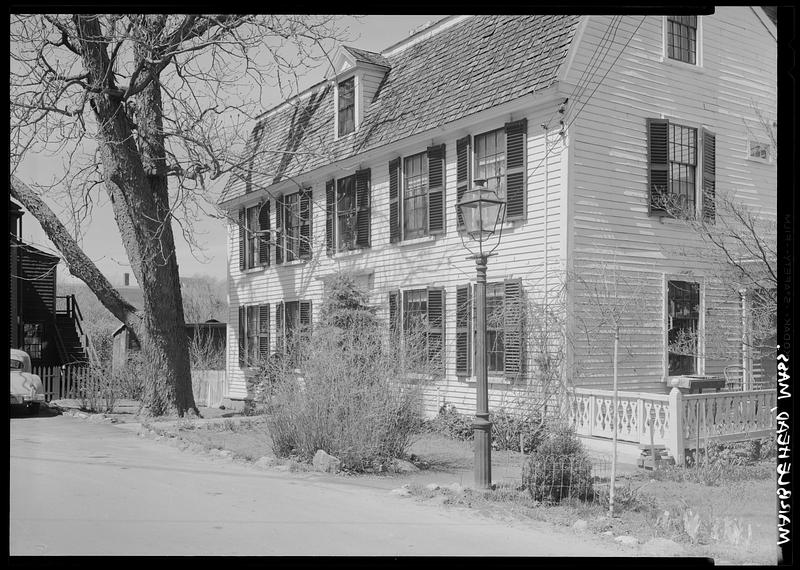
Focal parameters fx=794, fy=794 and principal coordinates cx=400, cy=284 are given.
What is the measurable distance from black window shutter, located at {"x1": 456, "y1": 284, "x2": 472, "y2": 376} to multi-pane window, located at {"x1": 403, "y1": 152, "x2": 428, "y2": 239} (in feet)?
5.20

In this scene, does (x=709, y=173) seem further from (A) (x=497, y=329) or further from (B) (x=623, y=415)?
(B) (x=623, y=415)

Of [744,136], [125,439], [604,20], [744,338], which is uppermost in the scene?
[604,20]

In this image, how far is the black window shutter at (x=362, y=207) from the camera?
1608 centimetres

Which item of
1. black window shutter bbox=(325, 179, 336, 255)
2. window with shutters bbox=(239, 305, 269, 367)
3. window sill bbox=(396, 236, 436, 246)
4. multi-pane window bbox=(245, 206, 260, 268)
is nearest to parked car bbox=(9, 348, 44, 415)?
window with shutters bbox=(239, 305, 269, 367)

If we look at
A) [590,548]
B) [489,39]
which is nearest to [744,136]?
[489,39]

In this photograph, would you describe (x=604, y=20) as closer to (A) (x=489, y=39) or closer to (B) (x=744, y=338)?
(A) (x=489, y=39)

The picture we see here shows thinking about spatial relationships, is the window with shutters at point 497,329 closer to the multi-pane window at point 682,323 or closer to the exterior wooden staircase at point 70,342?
the multi-pane window at point 682,323

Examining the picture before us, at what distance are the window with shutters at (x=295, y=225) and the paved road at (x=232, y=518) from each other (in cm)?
857

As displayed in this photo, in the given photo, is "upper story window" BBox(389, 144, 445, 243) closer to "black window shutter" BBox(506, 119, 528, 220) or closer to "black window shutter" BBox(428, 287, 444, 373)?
"black window shutter" BBox(428, 287, 444, 373)

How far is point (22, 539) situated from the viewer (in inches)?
257

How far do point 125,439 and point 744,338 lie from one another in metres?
9.76

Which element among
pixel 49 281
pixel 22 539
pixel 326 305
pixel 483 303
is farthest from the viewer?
pixel 49 281

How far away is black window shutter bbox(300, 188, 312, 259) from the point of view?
18.1 m

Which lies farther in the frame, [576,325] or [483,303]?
[576,325]
